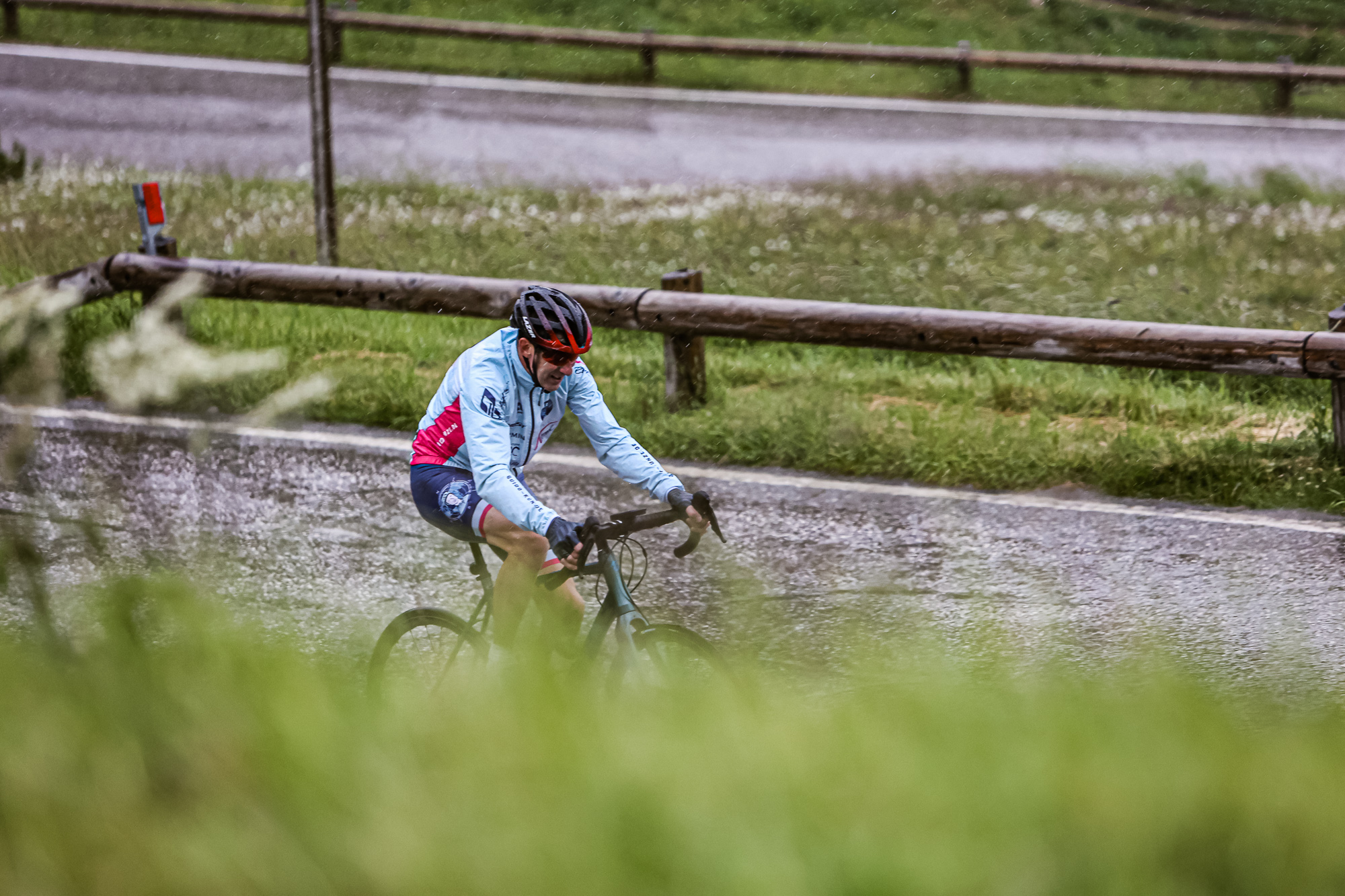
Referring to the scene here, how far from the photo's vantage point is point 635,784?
78.5 inches

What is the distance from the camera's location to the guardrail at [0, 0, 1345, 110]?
19.2 m

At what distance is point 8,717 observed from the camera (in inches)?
88.9

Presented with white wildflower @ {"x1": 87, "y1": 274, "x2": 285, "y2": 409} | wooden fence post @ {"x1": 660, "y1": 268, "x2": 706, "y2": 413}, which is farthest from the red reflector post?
white wildflower @ {"x1": 87, "y1": 274, "x2": 285, "y2": 409}

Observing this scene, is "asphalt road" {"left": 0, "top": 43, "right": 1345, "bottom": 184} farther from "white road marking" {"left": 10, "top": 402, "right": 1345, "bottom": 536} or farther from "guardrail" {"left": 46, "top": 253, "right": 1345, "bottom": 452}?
"white road marking" {"left": 10, "top": 402, "right": 1345, "bottom": 536}

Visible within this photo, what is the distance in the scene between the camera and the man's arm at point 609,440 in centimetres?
489

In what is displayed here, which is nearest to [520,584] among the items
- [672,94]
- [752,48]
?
[752,48]

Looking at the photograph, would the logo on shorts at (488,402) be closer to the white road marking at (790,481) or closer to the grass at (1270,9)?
the white road marking at (790,481)

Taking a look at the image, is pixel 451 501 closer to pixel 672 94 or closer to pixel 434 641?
A: pixel 434 641

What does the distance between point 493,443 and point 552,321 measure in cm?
47

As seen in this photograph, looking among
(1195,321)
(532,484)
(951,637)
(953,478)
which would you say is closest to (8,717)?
(951,637)

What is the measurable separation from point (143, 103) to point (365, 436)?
42.1 ft

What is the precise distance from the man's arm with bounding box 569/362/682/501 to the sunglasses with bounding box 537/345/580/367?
0.26 meters

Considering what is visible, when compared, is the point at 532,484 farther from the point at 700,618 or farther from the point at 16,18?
the point at 16,18

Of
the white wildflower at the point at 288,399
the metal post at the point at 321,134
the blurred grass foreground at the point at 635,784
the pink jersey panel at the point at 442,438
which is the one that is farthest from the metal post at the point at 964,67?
the blurred grass foreground at the point at 635,784
